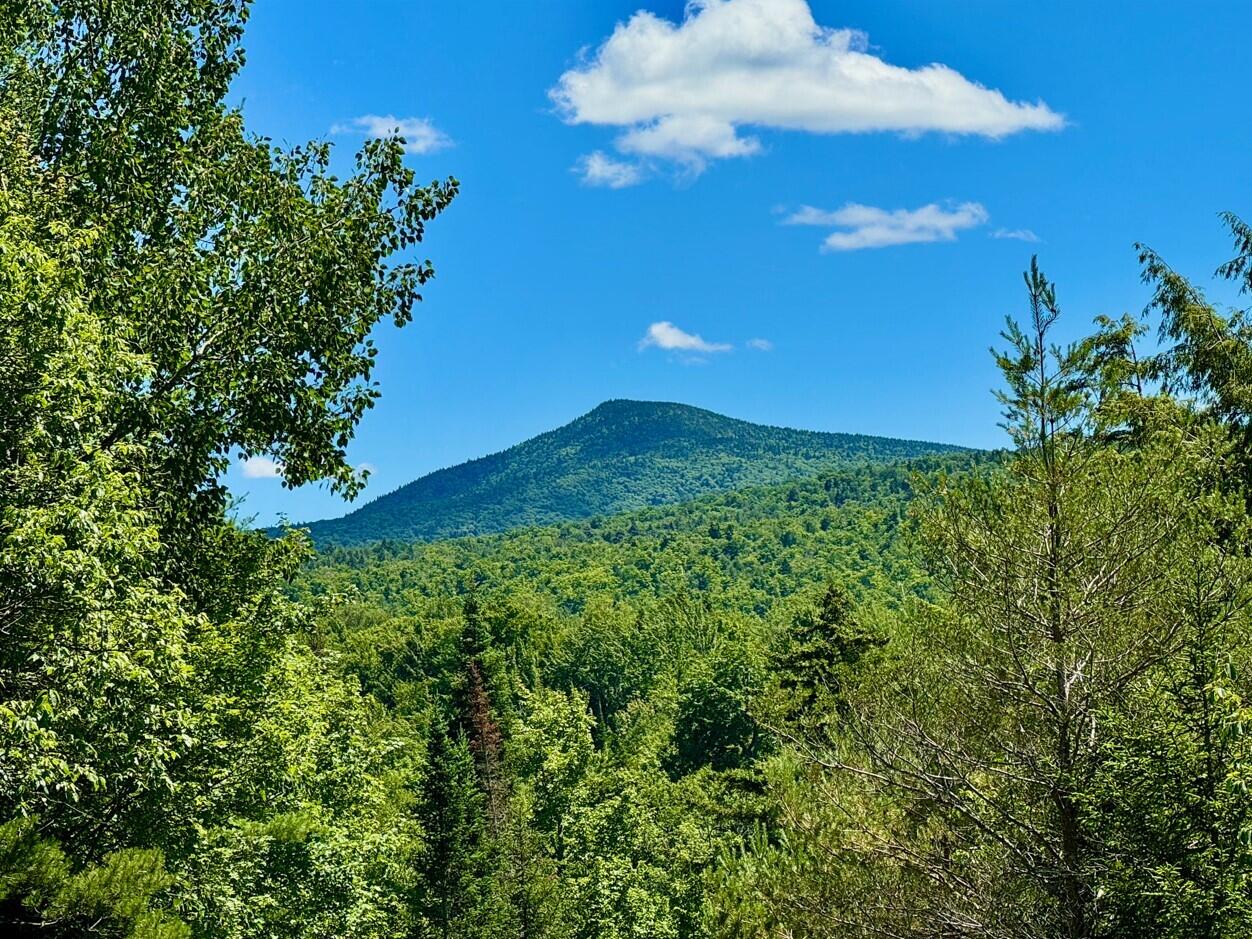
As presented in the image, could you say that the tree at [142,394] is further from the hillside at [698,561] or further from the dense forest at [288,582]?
the hillside at [698,561]

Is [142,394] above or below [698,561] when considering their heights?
above

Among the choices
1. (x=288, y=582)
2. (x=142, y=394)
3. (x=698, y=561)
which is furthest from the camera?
(x=698, y=561)

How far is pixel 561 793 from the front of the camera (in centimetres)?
3922

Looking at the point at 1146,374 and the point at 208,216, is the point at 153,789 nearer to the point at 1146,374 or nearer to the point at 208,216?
the point at 208,216

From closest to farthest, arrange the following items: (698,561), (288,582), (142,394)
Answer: (142,394)
(288,582)
(698,561)

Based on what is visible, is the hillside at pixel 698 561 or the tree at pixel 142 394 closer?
the tree at pixel 142 394

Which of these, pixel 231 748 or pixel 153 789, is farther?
pixel 231 748

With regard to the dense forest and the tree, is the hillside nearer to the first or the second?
the dense forest

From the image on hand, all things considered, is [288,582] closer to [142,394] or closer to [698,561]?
[142,394]

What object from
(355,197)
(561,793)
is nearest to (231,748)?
(355,197)

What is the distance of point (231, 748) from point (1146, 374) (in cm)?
1482

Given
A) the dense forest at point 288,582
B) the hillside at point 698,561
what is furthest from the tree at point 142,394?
the hillside at point 698,561

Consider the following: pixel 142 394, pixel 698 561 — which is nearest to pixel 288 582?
pixel 142 394

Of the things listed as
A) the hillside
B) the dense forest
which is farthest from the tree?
the hillside
